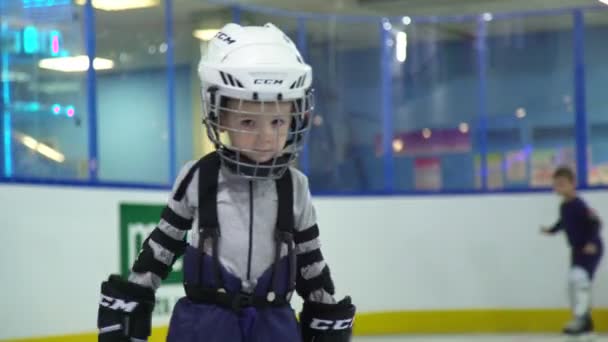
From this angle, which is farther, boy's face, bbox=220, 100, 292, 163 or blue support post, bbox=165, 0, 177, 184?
blue support post, bbox=165, 0, 177, 184

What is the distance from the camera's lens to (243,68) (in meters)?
1.99

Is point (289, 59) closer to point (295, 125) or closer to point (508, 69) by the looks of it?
point (295, 125)

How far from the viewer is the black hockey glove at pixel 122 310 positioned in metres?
2.01

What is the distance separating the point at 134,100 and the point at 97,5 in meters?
0.72

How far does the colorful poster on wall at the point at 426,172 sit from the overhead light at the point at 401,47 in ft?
2.51

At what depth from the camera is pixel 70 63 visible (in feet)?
20.0

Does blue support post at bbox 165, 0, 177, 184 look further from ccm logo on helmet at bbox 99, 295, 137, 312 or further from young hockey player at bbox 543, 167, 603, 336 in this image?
ccm logo on helmet at bbox 99, 295, 137, 312

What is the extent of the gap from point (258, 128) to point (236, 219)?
167mm

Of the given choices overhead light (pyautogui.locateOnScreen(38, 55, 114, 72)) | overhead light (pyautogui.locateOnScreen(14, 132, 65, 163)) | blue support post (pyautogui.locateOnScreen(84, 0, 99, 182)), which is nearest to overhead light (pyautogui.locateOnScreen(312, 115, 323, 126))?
overhead light (pyautogui.locateOnScreen(38, 55, 114, 72))

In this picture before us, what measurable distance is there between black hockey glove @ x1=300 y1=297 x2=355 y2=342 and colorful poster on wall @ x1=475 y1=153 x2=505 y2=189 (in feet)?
20.4

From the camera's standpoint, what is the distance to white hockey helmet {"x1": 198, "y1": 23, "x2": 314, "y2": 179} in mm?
1989

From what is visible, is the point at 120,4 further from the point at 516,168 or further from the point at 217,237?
the point at 217,237

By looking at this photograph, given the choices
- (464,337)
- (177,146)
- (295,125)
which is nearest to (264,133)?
(295,125)

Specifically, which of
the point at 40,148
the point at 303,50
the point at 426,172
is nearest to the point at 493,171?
the point at 426,172
